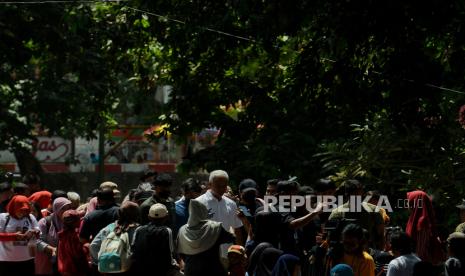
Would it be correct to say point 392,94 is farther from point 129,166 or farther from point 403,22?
point 129,166

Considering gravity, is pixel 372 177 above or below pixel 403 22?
below

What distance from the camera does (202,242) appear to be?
10414mm

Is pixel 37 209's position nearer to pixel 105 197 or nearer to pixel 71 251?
pixel 71 251

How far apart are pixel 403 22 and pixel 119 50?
10219mm

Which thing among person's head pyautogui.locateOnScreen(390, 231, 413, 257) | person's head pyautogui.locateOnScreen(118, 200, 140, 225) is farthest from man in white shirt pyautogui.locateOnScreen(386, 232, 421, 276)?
person's head pyautogui.locateOnScreen(118, 200, 140, 225)

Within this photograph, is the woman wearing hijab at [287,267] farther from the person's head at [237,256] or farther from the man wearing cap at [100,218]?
the man wearing cap at [100,218]

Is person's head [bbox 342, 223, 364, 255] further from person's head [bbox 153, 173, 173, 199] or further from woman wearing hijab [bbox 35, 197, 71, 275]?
woman wearing hijab [bbox 35, 197, 71, 275]

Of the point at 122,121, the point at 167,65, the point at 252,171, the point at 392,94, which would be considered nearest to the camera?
the point at 392,94

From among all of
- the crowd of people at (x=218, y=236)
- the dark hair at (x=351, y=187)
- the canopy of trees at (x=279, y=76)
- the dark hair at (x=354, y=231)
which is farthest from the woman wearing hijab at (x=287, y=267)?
the canopy of trees at (x=279, y=76)

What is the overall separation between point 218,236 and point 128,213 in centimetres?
102

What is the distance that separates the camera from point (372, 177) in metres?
15.9

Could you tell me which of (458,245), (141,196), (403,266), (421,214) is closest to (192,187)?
(141,196)

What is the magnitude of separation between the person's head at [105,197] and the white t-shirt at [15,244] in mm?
1393

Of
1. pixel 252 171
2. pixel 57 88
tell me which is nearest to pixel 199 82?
pixel 252 171
